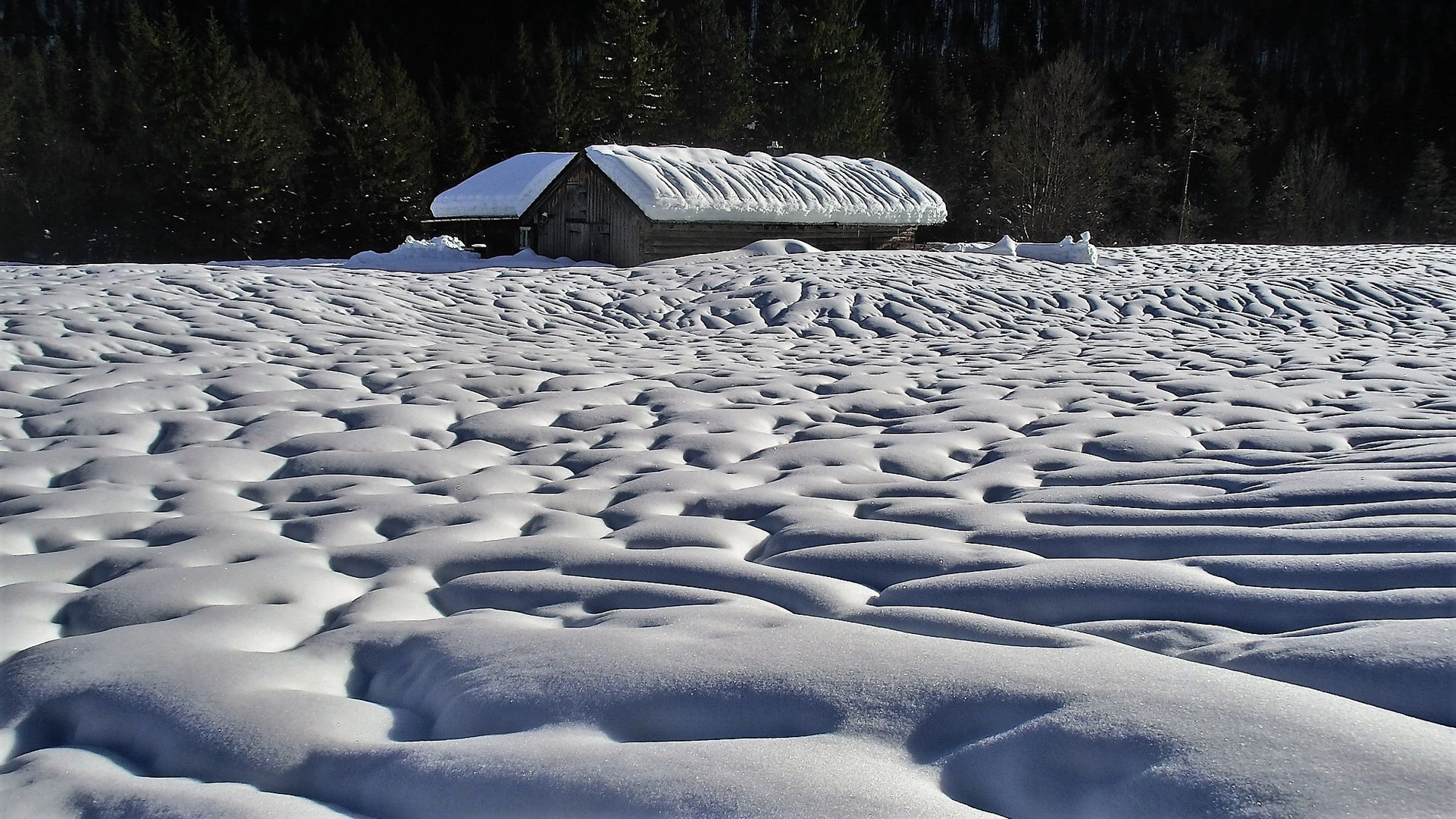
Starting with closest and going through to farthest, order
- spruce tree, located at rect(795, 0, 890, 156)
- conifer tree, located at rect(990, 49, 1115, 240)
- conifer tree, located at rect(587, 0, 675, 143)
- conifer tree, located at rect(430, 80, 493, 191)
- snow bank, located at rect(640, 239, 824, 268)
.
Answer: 1. snow bank, located at rect(640, 239, 824, 268)
2. conifer tree, located at rect(990, 49, 1115, 240)
3. conifer tree, located at rect(587, 0, 675, 143)
4. conifer tree, located at rect(430, 80, 493, 191)
5. spruce tree, located at rect(795, 0, 890, 156)

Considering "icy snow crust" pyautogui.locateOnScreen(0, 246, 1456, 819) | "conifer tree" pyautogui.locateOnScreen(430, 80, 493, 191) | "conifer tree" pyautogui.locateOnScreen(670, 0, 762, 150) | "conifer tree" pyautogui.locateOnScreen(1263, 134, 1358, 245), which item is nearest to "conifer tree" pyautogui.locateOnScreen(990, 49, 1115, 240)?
"conifer tree" pyautogui.locateOnScreen(1263, 134, 1358, 245)

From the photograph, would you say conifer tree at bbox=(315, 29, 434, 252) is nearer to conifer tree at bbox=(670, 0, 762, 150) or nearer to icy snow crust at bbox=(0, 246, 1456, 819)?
conifer tree at bbox=(670, 0, 762, 150)

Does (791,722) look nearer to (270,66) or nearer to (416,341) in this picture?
(416,341)

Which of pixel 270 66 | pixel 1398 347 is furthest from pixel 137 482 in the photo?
pixel 270 66

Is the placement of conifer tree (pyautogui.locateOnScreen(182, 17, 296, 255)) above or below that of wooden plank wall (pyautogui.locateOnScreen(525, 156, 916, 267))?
above

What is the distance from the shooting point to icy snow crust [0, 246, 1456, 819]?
145cm

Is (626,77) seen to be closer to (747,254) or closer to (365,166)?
(365,166)

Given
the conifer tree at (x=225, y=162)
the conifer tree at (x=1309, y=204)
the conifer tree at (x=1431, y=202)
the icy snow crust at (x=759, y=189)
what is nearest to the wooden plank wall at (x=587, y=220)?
the icy snow crust at (x=759, y=189)

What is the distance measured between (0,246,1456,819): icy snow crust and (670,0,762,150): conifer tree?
34.2 metres

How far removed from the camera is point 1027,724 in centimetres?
149

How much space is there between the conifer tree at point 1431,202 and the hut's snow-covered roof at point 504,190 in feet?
105

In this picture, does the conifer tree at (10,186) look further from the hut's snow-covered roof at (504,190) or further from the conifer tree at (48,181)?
the hut's snow-covered roof at (504,190)

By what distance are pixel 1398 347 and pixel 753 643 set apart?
22.0 feet

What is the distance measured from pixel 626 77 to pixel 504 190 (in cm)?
1562
